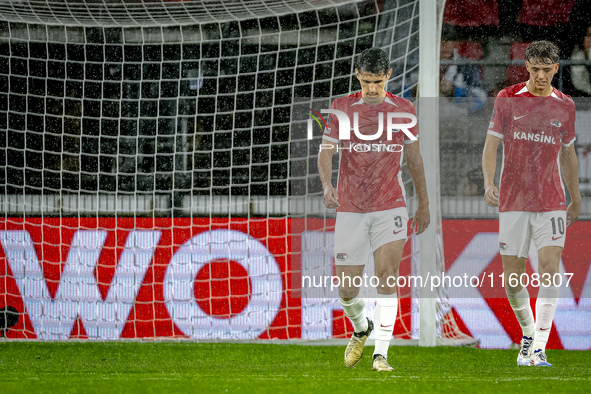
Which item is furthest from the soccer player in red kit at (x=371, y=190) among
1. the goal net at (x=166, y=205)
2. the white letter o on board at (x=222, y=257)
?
the white letter o on board at (x=222, y=257)

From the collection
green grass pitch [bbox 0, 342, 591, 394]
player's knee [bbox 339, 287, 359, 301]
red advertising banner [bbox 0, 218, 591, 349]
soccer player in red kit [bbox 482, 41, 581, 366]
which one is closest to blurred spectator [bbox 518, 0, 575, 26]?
red advertising banner [bbox 0, 218, 591, 349]

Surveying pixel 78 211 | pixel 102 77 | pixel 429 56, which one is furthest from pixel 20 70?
pixel 429 56

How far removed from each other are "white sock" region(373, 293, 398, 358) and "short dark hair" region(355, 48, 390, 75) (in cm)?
110

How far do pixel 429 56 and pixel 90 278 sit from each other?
2.77 meters

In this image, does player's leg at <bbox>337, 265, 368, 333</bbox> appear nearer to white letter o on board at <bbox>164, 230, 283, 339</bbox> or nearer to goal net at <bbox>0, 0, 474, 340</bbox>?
goal net at <bbox>0, 0, 474, 340</bbox>

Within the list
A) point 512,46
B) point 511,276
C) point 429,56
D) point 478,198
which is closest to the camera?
point 511,276

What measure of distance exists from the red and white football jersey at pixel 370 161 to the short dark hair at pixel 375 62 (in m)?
0.19

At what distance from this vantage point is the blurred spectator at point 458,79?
7.12m

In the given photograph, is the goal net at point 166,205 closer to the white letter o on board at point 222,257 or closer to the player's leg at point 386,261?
the white letter o on board at point 222,257

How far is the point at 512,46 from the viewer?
7.59 meters

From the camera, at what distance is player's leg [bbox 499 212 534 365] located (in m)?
4.34

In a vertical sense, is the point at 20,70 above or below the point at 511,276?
above

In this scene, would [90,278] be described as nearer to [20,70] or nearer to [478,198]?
[20,70]

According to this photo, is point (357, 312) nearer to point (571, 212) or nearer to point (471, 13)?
point (571, 212)
